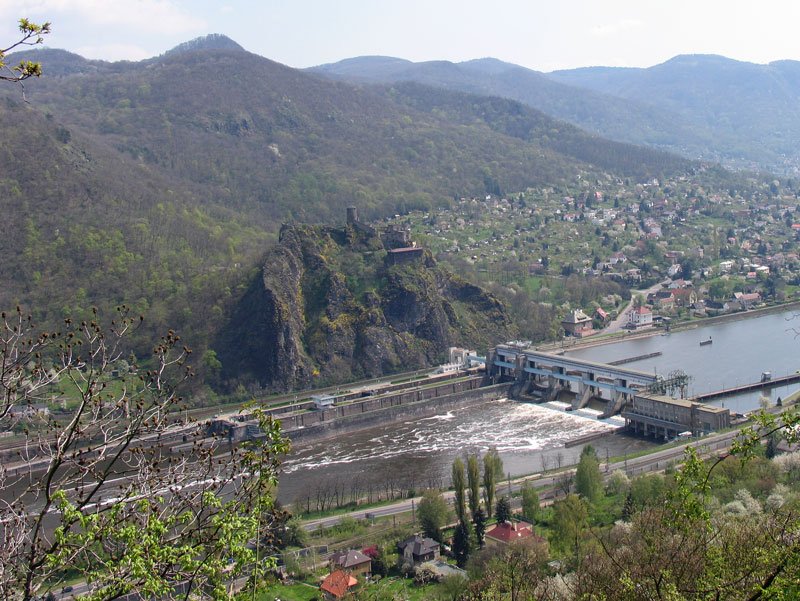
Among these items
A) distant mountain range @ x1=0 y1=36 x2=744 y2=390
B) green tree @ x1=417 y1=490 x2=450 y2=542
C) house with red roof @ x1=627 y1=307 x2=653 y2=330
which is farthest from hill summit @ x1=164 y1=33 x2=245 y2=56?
green tree @ x1=417 y1=490 x2=450 y2=542

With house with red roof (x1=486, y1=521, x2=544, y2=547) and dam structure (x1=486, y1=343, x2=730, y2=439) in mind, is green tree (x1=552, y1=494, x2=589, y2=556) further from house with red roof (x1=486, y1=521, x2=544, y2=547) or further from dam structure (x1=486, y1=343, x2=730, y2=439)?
dam structure (x1=486, y1=343, x2=730, y2=439)

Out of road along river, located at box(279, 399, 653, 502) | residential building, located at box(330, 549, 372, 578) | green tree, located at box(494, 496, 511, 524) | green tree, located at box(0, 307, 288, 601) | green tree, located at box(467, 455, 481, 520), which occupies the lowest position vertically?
road along river, located at box(279, 399, 653, 502)

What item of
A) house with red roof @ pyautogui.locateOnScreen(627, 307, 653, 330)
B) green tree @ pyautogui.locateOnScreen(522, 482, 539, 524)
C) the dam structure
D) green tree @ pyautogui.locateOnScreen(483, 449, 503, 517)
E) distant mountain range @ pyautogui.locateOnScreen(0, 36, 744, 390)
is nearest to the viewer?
green tree @ pyautogui.locateOnScreen(522, 482, 539, 524)

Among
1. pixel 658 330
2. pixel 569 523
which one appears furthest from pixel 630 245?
pixel 569 523

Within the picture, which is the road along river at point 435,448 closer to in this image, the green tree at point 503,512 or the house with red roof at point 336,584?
the green tree at point 503,512

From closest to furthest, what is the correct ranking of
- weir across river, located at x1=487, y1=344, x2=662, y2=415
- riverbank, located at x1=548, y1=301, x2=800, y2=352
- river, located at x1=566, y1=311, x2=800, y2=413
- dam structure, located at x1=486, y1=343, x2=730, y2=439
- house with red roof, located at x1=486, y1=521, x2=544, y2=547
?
house with red roof, located at x1=486, y1=521, x2=544, y2=547 → dam structure, located at x1=486, y1=343, x2=730, y2=439 → weir across river, located at x1=487, y1=344, x2=662, y2=415 → river, located at x1=566, y1=311, x2=800, y2=413 → riverbank, located at x1=548, y1=301, x2=800, y2=352

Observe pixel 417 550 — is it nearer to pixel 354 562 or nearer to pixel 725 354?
pixel 354 562
